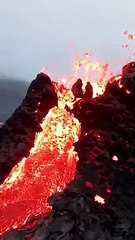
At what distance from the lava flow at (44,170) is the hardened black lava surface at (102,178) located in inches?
71.4

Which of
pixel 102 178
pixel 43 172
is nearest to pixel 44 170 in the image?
pixel 43 172

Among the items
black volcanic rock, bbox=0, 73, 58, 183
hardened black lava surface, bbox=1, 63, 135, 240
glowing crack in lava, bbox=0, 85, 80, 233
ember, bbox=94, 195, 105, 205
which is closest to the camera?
hardened black lava surface, bbox=1, 63, 135, 240

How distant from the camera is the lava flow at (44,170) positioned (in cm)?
2488

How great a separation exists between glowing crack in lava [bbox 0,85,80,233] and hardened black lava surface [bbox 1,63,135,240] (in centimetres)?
206

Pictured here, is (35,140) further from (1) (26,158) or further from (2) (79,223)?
(2) (79,223)

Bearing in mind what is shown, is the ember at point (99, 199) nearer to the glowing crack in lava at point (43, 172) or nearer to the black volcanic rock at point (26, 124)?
the glowing crack in lava at point (43, 172)

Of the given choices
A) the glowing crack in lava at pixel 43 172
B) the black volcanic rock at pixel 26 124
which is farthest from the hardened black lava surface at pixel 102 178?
the black volcanic rock at pixel 26 124

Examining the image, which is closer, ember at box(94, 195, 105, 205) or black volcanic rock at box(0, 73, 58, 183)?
ember at box(94, 195, 105, 205)

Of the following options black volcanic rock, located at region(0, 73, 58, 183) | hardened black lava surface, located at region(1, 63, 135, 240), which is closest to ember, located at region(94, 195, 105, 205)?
hardened black lava surface, located at region(1, 63, 135, 240)

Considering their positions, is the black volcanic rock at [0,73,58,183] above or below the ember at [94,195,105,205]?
above

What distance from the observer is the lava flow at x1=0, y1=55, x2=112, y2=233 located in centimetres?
2488

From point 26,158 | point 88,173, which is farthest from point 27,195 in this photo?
point 88,173

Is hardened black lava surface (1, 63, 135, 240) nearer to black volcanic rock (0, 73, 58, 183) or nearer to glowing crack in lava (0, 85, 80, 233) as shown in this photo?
glowing crack in lava (0, 85, 80, 233)

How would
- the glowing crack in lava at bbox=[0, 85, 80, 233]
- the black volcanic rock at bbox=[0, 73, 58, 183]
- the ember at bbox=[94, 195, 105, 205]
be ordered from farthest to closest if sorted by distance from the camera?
the black volcanic rock at bbox=[0, 73, 58, 183], the glowing crack in lava at bbox=[0, 85, 80, 233], the ember at bbox=[94, 195, 105, 205]
